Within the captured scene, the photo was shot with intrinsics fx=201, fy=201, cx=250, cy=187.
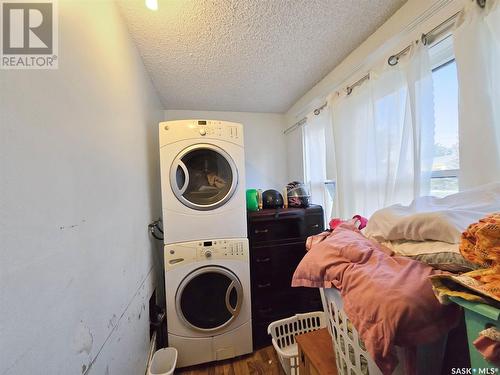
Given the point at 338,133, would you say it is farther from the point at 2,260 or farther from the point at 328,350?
the point at 2,260

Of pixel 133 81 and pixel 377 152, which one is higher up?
pixel 133 81

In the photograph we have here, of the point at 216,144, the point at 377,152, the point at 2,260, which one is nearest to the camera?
the point at 2,260

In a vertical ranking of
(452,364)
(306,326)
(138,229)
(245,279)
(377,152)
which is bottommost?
(306,326)

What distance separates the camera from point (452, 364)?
22.5 inches

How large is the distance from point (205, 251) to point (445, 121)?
1.68 meters

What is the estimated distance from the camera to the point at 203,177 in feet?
5.64

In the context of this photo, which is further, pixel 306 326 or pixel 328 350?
pixel 306 326

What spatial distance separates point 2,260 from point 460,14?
5.64ft

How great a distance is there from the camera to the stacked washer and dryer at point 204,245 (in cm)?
152

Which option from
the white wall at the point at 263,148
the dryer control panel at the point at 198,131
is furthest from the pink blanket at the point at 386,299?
the white wall at the point at 263,148

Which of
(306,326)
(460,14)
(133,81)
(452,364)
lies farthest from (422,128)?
(133,81)

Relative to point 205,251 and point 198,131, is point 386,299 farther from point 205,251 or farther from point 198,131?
point 198,131

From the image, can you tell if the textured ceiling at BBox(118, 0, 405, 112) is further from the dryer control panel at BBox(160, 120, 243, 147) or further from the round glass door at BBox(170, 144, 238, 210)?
the round glass door at BBox(170, 144, 238, 210)

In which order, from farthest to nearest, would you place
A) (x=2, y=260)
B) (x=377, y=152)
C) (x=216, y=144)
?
1. (x=216, y=144)
2. (x=377, y=152)
3. (x=2, y=260)
